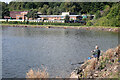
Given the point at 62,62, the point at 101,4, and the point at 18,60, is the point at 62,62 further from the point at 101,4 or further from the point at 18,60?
the point at 101,4

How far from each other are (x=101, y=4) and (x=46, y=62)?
90.6m

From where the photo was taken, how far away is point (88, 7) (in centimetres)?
11162

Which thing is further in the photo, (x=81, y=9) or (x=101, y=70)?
(x=81, y=9)

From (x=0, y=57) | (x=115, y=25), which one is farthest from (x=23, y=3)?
(x=0, y=57)

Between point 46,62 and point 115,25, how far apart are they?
58.6 metres

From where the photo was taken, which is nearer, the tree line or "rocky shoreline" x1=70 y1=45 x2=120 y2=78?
"rocky shoreline" x1=70 y1=45 x2=120 y2=78

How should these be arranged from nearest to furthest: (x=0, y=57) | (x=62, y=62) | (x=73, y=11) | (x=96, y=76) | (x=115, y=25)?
1. (x=96, y=76)
2. (x=62, y=62)
3. (x=0, y=57)
4. (x=115, y=25)
5. (x=73, y=11)

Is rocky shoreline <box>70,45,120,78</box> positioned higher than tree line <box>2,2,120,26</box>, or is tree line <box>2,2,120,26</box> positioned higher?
tree line <box>2,2,120,26</box>

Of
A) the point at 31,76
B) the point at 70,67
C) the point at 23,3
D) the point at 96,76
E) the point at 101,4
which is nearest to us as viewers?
the point at 31,76

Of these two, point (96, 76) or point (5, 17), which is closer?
point (96, 76)

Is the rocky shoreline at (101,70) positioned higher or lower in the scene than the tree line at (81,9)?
lower

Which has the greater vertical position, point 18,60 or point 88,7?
point 88,7

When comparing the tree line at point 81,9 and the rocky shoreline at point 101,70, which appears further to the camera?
the tree line at point 81,9

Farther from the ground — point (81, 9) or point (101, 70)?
point (81, 9)
